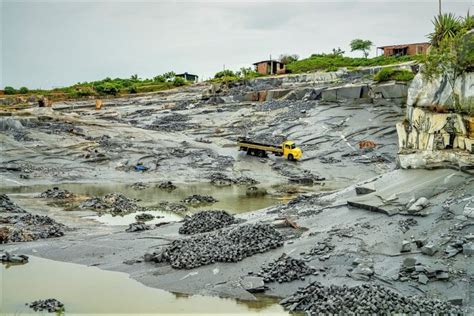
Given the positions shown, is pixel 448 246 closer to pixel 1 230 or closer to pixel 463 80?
pixel 463 80

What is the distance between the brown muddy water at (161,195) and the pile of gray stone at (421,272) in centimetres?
1387

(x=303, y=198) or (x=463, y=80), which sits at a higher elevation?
(x=463, y=80)

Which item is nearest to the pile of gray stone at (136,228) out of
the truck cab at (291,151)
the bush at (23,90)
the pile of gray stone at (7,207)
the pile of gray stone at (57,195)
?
the pile of gray stone at (7,207)

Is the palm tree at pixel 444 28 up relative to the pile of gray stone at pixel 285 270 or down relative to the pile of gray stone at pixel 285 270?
up

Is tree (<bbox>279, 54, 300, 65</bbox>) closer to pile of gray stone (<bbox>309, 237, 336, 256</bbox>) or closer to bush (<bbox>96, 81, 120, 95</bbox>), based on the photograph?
bush (<bbox>96, 81, 120, 95</bbox>)

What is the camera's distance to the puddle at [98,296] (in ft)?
48.0

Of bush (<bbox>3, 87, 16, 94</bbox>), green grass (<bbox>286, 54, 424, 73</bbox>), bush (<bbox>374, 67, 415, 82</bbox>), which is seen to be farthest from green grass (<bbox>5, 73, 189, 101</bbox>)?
bush (<bbox>374, 67, 415, 82</bbox>)

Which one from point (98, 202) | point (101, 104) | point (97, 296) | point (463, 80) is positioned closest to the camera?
point (97, 296)

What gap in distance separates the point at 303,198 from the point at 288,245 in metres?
7.43

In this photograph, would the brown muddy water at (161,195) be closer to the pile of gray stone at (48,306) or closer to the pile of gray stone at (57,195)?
the pile of gray stone at (57,195)

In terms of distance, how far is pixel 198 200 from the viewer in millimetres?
31609

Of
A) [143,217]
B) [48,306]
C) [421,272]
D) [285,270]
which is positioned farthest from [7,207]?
[421,272]

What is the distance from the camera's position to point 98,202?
96.2ft

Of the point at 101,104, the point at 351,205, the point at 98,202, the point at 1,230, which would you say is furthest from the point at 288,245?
the point at 101,104
